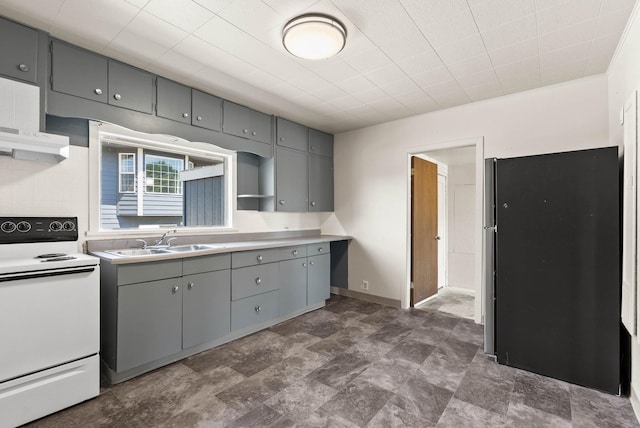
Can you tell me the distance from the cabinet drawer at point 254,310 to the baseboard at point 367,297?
58.8 inches

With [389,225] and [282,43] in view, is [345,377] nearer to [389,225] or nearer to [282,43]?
[389,225]

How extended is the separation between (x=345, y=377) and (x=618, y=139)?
2874mm

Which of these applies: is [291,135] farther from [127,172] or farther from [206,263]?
[206,263]

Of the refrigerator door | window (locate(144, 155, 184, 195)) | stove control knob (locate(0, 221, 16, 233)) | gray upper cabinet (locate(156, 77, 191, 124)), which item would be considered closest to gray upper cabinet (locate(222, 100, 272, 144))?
gray upper cabinet (locate(156, 77, 191, 124))

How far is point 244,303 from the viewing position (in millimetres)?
3033

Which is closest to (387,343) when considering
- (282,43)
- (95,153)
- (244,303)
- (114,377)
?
(244,303)

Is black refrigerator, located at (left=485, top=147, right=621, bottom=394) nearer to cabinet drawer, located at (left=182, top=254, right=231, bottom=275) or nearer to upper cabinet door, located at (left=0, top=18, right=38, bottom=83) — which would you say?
cabinet drawer, located at (left=182, top=254, right=231, bottom=275)

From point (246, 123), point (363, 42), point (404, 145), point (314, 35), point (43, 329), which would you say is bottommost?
point (43, 329)

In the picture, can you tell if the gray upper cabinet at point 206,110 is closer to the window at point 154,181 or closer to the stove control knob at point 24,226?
the window at point 154,181

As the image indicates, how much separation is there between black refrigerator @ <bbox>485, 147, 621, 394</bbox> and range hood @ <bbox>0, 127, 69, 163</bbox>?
331 centimetres

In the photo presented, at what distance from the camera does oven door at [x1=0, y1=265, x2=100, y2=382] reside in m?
1.72

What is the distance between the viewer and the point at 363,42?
227 cm

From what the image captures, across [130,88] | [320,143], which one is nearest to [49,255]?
[130,88]

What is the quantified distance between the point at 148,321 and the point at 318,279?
206cm
